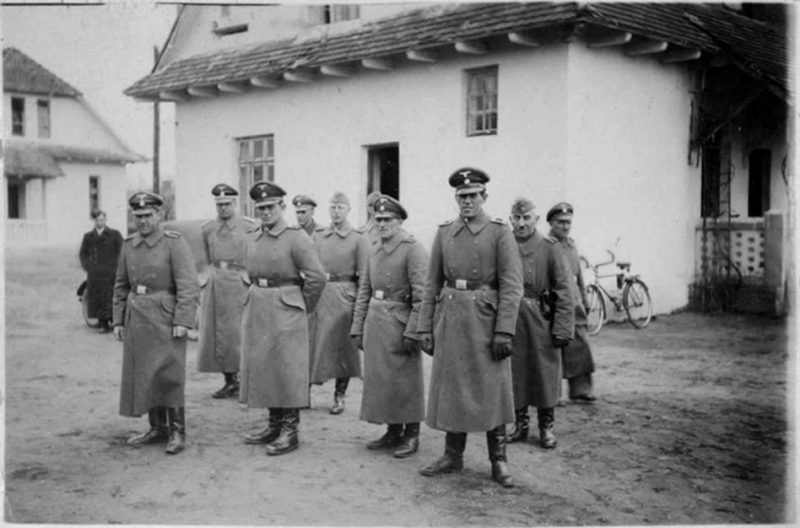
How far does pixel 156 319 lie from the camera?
18.8 ft

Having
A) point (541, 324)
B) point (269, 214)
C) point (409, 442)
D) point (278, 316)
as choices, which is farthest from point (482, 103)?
point (409, 442)

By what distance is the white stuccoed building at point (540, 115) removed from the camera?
1097 centimetres

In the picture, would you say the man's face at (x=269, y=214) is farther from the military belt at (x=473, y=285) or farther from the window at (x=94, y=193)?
the window at (x=94, y=193)

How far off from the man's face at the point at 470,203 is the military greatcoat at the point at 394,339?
745 millimetres

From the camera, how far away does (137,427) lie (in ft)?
21.4

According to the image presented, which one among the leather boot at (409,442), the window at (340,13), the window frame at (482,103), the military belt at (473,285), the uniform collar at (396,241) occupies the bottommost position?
the leather boot at (409,442)

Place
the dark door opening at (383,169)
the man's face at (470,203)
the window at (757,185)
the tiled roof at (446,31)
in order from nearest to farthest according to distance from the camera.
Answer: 1. the man's face at (470,203)
2. the tiled roof at (446,31)
3. the dark door opening at (383,169)
4. the window at (757,185)

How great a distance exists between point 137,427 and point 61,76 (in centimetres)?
330

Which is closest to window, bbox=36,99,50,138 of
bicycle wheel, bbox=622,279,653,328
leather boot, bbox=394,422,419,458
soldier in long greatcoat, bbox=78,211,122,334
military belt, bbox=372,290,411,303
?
soldier in long greatcoat, bbox=78,211,122,334

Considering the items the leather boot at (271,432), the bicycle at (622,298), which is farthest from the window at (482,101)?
the leather boot at (271,432)

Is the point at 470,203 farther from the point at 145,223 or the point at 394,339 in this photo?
the point at 145,223

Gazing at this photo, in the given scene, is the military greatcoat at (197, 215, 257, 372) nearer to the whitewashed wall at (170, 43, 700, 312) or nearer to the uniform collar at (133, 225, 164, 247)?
the uniform collar at (133, 225, 164, 247)

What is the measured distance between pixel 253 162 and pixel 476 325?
35.3ft

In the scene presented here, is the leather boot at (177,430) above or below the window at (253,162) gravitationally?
below
